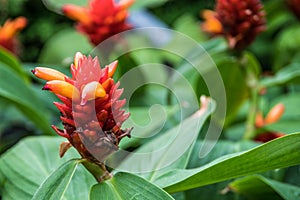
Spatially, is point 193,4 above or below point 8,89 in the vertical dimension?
below

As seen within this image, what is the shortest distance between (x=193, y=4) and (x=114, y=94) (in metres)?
1.81

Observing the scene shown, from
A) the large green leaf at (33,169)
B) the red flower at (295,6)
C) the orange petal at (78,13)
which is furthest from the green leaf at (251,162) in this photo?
the red flower at (295,6)

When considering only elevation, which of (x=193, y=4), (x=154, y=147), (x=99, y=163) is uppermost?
(x=99, y=163)

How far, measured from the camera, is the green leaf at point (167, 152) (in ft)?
2.49

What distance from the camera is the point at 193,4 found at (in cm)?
237

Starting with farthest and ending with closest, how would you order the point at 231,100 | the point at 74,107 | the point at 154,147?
the point at 231,100 → the point at 154,147 → the point at 74,107

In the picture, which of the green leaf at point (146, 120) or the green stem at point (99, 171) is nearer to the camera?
the green stem at point (99, 171)

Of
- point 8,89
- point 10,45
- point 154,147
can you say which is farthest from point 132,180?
point 10,45

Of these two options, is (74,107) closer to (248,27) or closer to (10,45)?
(248,27)

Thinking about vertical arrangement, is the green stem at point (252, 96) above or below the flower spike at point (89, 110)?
below

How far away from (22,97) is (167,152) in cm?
37

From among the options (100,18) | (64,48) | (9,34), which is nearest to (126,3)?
(100,18)

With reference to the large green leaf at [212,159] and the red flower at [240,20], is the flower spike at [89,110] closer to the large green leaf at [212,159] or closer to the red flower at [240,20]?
the large green leaf at [212,159]

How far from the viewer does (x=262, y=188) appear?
0.77 metres
